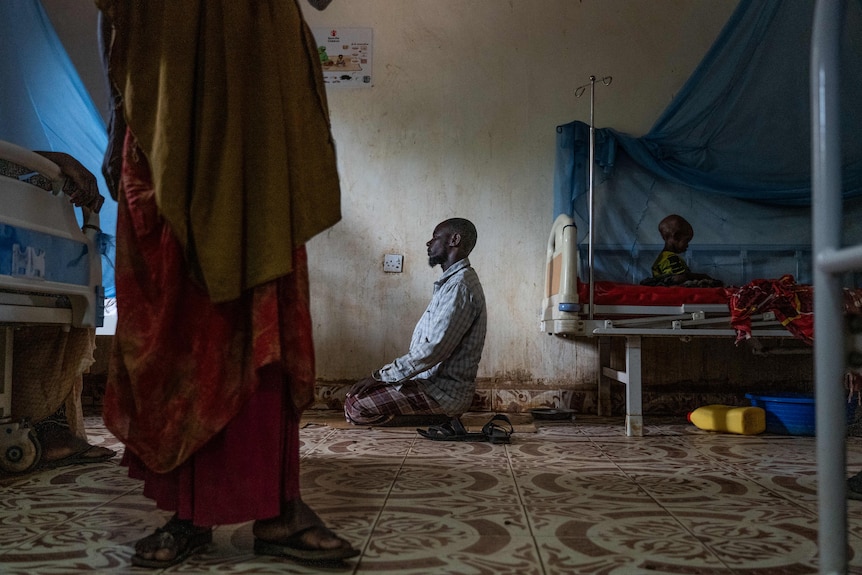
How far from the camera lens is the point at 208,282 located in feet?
3.53

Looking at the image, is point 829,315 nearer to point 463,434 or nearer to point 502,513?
point 502,513

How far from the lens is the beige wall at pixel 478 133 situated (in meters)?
3.78

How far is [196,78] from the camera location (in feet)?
3.84

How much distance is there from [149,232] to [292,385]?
0.38 meters

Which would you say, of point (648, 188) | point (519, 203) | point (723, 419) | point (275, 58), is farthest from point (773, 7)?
point (275, 58)

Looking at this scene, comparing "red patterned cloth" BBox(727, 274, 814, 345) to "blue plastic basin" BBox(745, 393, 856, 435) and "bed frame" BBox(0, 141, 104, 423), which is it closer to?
"blue plastic basin" BBox(745, 393, 856, 435)

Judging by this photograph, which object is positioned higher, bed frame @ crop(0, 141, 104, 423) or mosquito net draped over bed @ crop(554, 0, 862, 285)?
→ mosquito net draped over bed @ crop(554, 0, 862, 285)

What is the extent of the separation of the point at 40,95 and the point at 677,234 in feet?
10.8

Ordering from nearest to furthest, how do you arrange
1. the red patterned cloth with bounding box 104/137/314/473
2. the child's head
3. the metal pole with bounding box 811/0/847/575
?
the metal pole with bounding box 811/0/847/575
the red patterned cloth with bounding box 104/137/314/473
the child's head

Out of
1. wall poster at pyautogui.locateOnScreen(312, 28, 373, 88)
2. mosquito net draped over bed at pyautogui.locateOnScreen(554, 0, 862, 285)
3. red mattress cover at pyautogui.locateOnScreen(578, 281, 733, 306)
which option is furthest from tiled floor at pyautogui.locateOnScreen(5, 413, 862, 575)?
wall poster at pyautogui.locateOnScreen(312, 28, 373, 88)

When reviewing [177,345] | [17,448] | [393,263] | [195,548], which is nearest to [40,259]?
[17,448]

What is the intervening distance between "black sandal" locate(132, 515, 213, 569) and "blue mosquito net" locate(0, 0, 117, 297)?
1.77 meters

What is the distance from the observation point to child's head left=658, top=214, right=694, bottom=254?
346 cm

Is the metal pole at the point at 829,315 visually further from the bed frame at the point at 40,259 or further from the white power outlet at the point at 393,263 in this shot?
the white power outlet at the point at 393,263
